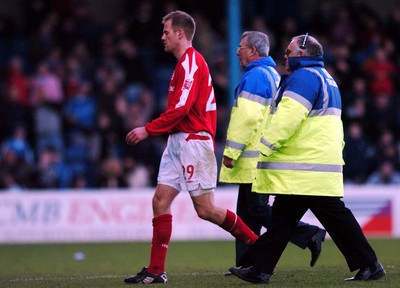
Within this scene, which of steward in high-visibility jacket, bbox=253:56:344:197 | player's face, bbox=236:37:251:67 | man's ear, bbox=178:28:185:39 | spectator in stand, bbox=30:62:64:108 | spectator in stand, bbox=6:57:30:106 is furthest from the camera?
spectator in stand, bbox=6:57:30:106

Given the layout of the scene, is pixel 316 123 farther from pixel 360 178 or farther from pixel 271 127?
pixel 360 178

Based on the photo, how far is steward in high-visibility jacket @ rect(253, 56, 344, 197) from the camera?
883 cm

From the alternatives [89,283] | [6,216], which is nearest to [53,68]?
[6,216]

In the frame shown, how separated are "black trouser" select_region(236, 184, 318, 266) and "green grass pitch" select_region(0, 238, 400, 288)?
335 mm

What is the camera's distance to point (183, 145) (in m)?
9.61

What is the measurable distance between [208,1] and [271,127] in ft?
45.0

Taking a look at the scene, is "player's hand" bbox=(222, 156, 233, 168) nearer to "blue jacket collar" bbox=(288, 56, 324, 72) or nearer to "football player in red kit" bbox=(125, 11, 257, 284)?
"football player in red kit" bbox=(125, 11, 257, 284)

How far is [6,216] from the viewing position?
16.9 metres

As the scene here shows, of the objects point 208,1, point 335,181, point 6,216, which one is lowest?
point 6,216

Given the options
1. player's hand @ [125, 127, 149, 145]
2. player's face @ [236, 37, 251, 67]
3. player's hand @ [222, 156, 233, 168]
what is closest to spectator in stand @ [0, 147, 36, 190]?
player's face @ [236, 37, 251, 67]

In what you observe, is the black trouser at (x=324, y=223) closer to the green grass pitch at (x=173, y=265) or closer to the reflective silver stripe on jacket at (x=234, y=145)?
the green grass pitch at (x=173, y=265)

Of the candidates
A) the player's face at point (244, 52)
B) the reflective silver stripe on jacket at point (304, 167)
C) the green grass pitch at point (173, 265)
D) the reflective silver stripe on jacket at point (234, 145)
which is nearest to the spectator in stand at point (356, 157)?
the green grass pitch at point (173, 265)

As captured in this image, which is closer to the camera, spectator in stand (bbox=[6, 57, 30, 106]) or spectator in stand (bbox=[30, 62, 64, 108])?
spectator in stand (bbox=[30, 62, 64, 108])

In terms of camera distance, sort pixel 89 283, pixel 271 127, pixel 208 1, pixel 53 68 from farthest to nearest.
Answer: pixel 208 1
pixel 53 68
pixel 89 283
pixel 271 127
